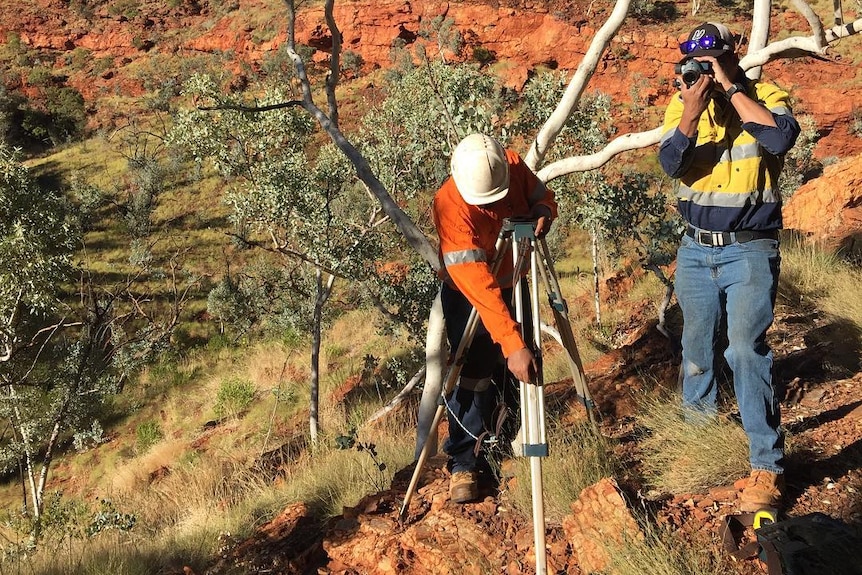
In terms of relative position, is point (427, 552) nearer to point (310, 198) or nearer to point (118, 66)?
point (310, 198)

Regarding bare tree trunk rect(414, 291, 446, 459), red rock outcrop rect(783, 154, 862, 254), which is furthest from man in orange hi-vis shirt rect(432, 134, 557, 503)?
red rock outcrop rect(783, 154, 862, 254)

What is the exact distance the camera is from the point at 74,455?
13.9m

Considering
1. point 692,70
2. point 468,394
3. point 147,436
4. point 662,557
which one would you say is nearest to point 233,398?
point 147,436

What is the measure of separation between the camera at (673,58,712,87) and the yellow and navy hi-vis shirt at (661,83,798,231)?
0.19 meters

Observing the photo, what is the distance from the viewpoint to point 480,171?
103 inches

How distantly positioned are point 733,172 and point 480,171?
3.51ft

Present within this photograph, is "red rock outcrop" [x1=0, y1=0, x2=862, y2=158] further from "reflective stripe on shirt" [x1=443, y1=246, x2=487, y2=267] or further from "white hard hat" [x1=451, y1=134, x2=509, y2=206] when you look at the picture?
"reflective stripe on shirt" [x1=443, y1=246, x2=487, y2=267]

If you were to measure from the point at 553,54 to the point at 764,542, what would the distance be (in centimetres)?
3818

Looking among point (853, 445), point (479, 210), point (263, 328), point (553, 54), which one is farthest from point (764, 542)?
point (553, 54)

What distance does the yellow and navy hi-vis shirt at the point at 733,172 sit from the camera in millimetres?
2600

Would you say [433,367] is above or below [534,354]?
below

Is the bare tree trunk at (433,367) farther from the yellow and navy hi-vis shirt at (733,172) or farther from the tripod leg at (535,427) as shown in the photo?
the yellow and navy hi-vis shirt at (733,172)

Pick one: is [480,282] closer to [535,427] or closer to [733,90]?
Answer: [535,427]

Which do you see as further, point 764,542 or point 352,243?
point 352,243
